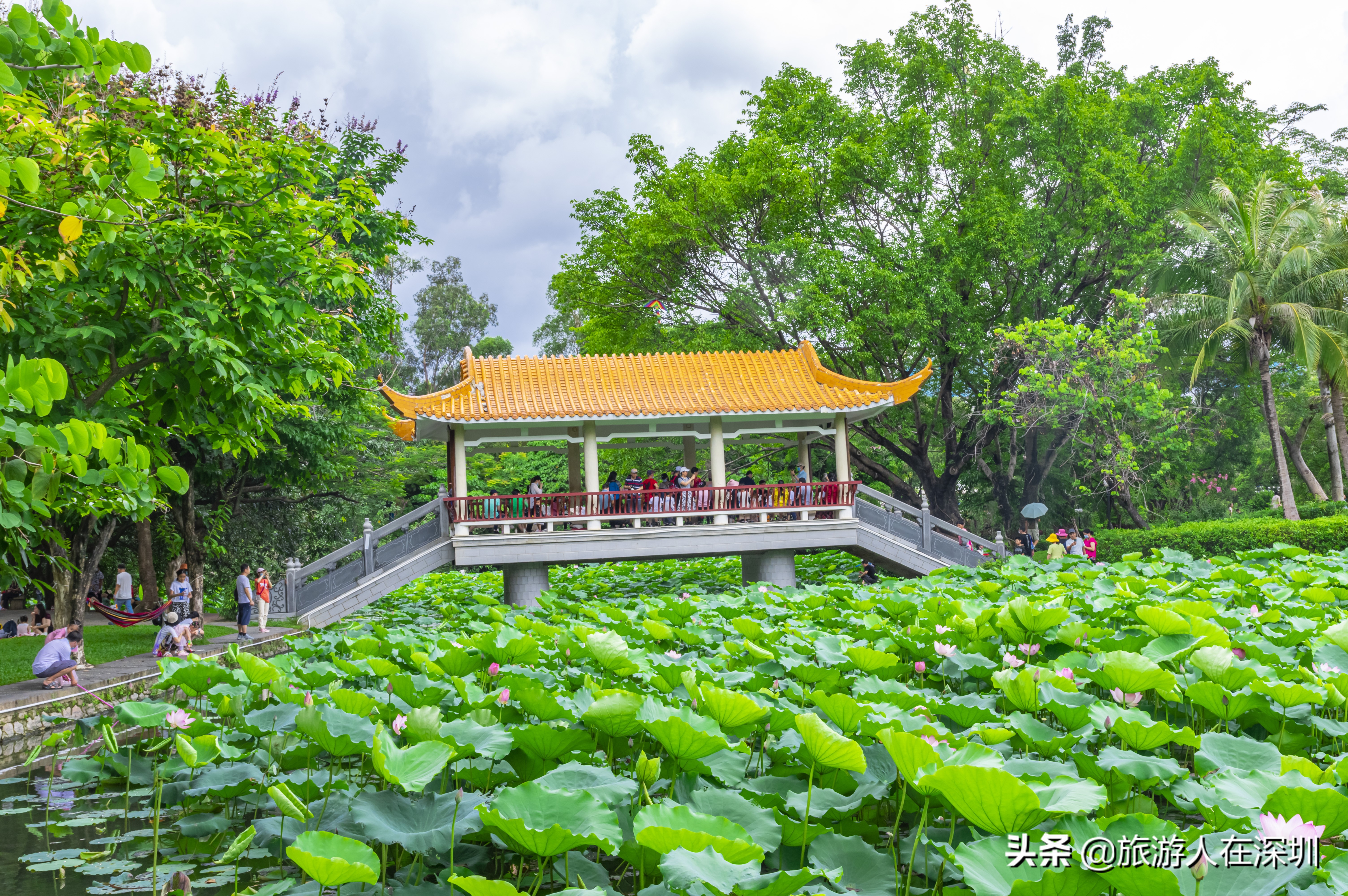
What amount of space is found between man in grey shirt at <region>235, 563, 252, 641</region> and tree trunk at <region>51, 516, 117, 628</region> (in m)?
1.71

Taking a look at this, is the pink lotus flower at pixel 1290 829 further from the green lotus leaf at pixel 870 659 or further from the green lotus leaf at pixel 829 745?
the green lotus leaf at pixel 870 659

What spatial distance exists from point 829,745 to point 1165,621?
7.84 ft

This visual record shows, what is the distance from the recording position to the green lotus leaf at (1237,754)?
2.62m

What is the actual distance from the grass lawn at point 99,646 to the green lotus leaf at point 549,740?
7590mm

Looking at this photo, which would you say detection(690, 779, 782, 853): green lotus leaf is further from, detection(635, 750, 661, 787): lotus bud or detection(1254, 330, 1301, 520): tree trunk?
detection(1254, 330, 1301, 520): tree trunk

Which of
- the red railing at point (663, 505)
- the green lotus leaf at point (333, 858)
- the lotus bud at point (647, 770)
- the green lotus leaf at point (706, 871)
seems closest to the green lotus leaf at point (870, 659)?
the lotus bud at point (647, 770)

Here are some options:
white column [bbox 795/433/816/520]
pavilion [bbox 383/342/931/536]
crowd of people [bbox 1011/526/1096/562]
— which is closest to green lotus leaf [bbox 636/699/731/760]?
pavilion [bbox 383/342/931/536]

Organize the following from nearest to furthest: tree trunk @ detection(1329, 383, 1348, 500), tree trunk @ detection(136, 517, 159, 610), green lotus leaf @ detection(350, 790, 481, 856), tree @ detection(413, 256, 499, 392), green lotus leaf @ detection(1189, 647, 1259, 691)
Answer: green lotus leaf @ detection(350, 790, 481, 856), green lotus leaf @ detection(1189, 647, 1259, 691), tree trunk @ detection(136, 517, 159, 610), tree trunk @ detection(1329, 383, 1348, 500), tree @ detection(413, 256, 499, 392)

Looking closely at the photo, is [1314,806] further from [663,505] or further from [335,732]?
[663,505]

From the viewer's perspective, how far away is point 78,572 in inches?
392

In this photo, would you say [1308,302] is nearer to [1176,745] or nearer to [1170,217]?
[1170,217]

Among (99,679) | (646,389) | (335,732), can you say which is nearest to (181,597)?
(99,679)

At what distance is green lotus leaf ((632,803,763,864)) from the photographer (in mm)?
1854

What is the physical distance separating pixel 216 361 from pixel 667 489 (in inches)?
322
